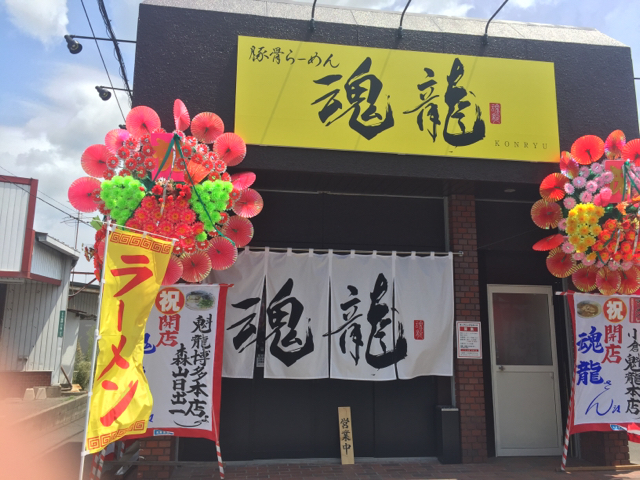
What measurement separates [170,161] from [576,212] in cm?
482

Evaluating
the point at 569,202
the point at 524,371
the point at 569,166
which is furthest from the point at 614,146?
the point at 524,371

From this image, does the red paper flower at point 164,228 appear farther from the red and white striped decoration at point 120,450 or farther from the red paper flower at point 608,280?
the red paper flower at point 608,280

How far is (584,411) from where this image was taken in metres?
6.29

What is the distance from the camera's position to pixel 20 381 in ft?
43.2

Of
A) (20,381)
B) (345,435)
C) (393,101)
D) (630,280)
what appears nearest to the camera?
(630,280)

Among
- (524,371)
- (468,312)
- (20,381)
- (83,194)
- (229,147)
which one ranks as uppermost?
(229,147)

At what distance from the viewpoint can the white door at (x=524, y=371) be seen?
725 centimetres

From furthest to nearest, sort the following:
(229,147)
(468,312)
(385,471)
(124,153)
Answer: (468,312) < (385,471) < (229,147) < (124,153)

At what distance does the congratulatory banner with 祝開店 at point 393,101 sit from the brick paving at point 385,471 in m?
4.19

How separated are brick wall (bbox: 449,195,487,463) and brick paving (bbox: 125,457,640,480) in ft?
1.14

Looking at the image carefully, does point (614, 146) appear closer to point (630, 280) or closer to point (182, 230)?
point (630, 280)

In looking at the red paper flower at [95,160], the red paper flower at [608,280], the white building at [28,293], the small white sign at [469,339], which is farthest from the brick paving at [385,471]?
the white building at [28,293]

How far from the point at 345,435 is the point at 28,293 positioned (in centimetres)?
1146

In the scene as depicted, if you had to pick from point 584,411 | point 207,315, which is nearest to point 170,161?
point 207,315
